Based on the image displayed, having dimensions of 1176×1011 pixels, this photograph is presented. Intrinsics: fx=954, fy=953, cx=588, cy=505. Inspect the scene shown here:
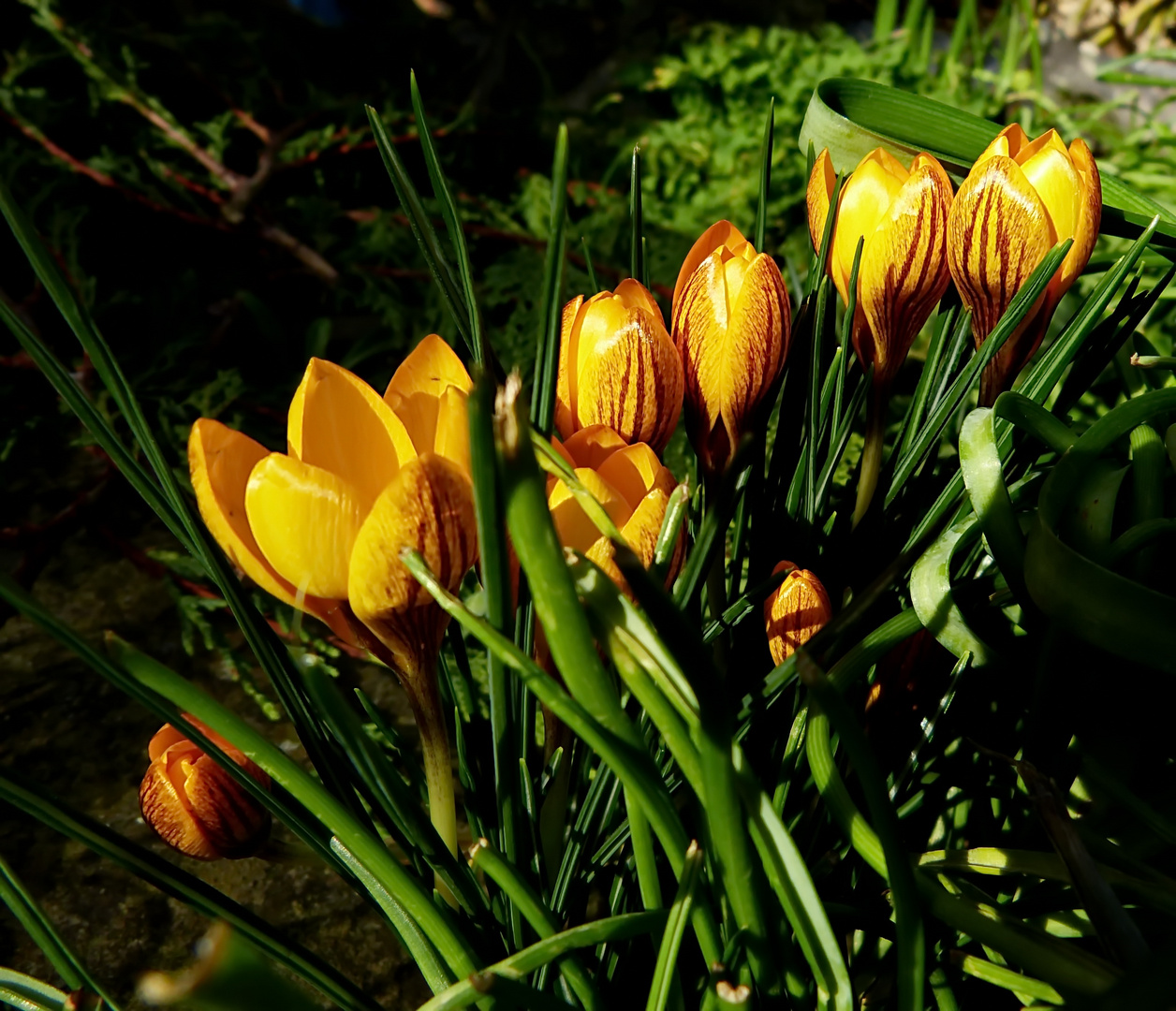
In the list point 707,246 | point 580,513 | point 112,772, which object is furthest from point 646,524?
point 112,772

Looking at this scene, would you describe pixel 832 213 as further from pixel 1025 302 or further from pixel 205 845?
pixel 205 845

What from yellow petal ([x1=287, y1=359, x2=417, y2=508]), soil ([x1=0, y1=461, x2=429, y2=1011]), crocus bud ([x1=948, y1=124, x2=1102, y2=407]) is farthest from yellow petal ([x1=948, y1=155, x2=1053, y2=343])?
soil ([x1=0, y1=461, x2=429, y2=1011])

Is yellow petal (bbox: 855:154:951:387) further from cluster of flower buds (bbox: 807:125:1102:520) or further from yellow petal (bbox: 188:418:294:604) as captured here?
yellow petal (bbox: 188:418:294:604)

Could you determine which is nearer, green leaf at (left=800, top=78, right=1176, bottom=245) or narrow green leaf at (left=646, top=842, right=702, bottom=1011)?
narrow green leaf at (left=646, top=842, right=702, bottom=1011)

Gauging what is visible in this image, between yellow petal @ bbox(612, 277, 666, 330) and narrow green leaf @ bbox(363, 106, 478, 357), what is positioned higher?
narrow green leaf @ bbox(363, 106, 478, 357)

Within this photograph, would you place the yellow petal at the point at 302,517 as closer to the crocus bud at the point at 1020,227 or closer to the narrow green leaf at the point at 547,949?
the narrow green leaf at the point at 547,949

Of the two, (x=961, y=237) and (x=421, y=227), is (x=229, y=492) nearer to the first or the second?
(x=421, y=227)
